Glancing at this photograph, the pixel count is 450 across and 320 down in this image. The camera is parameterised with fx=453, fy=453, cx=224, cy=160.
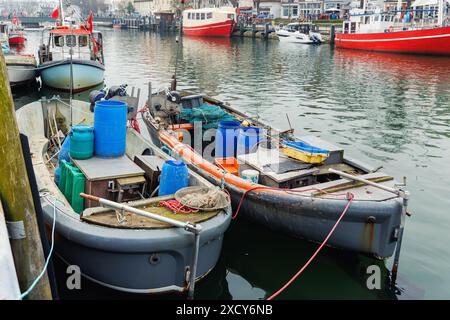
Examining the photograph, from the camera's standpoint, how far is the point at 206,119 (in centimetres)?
1121

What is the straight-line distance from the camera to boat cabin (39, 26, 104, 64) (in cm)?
2417

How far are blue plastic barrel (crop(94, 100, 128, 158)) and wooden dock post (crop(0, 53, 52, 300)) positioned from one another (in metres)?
3.38

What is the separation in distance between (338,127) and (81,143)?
444 inches

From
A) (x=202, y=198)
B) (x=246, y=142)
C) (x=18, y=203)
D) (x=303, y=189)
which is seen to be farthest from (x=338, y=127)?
(x=18, y=203)

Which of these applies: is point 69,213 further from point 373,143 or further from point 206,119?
point 373,143

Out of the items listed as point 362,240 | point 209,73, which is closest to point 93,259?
point 362,240

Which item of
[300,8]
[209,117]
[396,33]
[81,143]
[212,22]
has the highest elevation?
[300,8]

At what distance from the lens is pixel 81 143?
7973 millimetres

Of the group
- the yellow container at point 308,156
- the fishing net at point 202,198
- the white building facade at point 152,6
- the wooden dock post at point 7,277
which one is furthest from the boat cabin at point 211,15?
the wooden dock post at point 7,277

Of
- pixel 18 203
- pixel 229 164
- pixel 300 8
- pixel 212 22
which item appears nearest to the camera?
pixel 18 203

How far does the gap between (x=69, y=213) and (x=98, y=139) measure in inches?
85.6

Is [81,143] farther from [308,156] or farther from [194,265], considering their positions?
[308,156]

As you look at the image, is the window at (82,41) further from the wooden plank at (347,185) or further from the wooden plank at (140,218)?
the wooden plank at (347,185)
